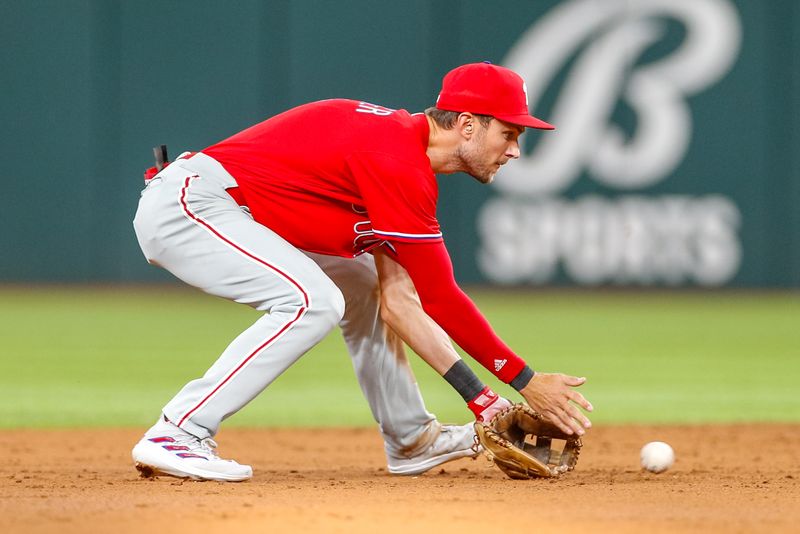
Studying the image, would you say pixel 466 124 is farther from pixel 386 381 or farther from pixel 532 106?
pixel 532 106

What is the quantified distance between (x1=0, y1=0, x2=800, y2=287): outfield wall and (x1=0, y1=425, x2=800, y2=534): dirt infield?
310 inches

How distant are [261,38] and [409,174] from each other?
9823mm

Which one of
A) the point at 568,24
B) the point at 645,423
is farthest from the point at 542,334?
the point at 568,24

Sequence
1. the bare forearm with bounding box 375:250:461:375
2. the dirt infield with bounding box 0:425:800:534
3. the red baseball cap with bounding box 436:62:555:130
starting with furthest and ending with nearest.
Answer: the bare forearm with bounding box 375:250:461:375, the red baseball cap with bounding box 436:62:555:130, the dirt infield with bounding box 0:425:800:534

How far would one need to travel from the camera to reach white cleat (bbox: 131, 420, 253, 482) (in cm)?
378

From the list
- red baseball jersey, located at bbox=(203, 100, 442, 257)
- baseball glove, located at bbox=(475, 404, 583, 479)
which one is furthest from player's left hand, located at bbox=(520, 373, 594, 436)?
red baseball jersey, located at bbox=(203, 100, 442, 257)

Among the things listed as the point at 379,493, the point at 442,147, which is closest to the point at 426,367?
the point at 442,147

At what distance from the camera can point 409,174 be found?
375 cm

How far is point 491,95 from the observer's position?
12.7ft

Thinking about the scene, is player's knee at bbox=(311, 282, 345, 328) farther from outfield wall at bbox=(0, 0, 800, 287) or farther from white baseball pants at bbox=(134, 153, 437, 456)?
outfield wall at bbox=(0, 0, 800, 287)

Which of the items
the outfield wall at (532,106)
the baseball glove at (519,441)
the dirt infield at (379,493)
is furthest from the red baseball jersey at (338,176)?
the outfield wall at (532,106)

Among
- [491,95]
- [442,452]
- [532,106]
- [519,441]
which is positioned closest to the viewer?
[491,95]

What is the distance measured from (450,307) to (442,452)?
728 millimetres

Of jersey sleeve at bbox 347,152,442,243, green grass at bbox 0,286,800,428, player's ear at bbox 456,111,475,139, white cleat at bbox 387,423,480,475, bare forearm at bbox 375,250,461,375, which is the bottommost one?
green grass at bbox 0,286,800,428
